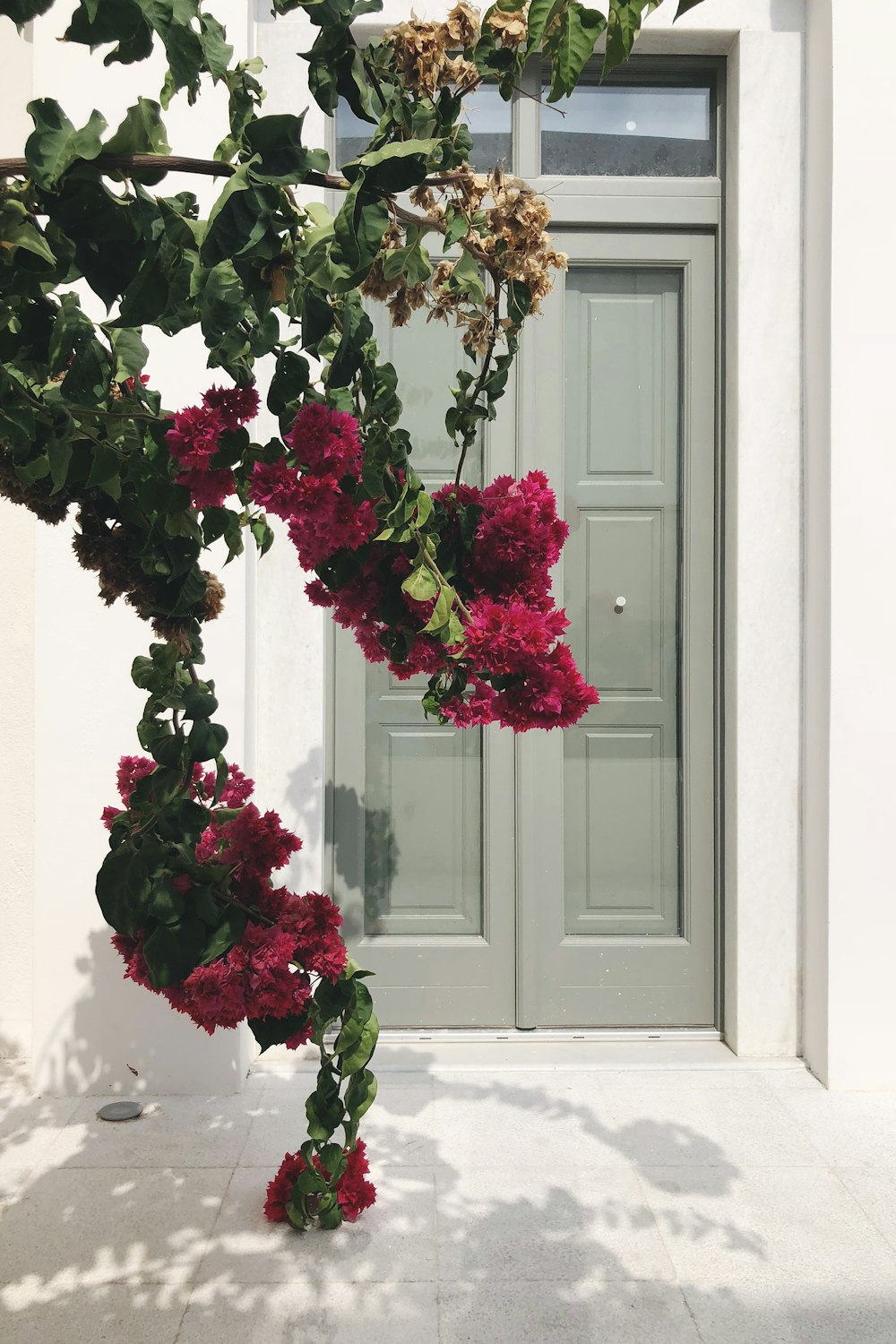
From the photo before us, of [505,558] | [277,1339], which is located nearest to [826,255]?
[505,558]

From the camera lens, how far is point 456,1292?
6.20 feet

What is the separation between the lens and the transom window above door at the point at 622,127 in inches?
118

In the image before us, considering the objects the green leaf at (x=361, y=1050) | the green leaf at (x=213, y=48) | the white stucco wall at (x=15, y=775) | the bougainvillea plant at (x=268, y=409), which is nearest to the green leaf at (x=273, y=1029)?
the bougainvillea plant at (x=268, y=409)

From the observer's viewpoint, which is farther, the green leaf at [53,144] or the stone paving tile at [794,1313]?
the stone paving tile at [794,1313]

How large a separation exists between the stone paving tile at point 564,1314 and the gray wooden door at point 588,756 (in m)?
1.15

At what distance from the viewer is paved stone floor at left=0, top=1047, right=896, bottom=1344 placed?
1.83m

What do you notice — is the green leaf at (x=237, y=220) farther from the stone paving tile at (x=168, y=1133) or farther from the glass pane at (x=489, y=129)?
the glass pane at (x=489, y=129)

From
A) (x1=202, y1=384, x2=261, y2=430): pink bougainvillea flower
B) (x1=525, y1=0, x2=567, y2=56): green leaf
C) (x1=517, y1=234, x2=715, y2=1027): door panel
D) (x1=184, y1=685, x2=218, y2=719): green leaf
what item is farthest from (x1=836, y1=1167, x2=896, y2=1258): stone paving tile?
(x1=525, y1=0, x2=567, y2=56): green leaf

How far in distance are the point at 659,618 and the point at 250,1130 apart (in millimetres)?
1680

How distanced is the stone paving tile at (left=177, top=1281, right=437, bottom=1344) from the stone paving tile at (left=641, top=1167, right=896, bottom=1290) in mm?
482

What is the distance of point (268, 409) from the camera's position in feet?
4.25

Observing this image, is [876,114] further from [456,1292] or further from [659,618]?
[456,1292]

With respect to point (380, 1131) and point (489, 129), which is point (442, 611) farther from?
point (489, 129)

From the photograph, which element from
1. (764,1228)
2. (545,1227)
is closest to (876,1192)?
(764,1228)
